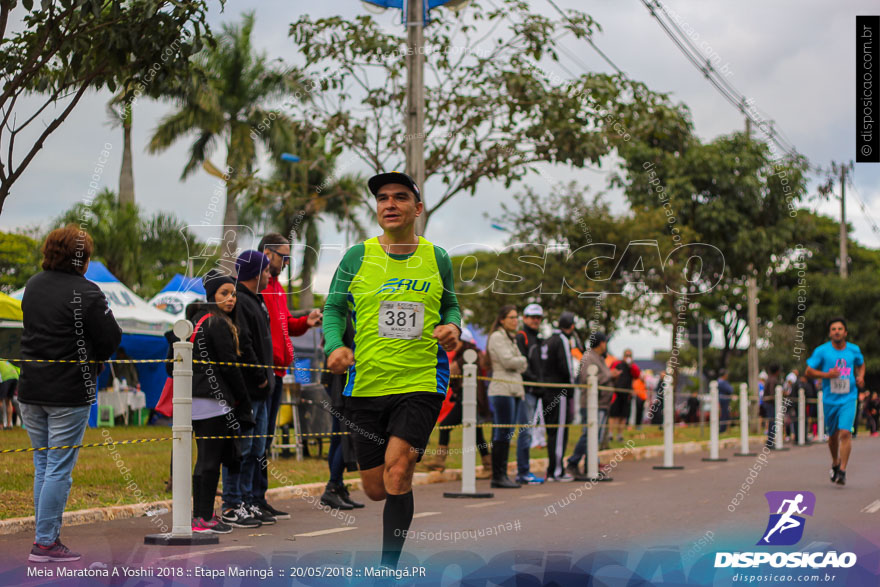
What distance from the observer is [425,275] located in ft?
17.7

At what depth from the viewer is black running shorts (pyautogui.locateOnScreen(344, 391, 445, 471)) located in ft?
17.0

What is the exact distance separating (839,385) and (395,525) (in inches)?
328

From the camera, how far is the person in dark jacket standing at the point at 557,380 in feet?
43.8

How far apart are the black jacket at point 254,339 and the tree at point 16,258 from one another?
36014 mm

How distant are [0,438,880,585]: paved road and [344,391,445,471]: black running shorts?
710 mm

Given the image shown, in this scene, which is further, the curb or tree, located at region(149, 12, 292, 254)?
tree, located at region(149, 12, 292, 254)

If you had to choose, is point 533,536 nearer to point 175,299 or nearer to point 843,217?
point 175,299

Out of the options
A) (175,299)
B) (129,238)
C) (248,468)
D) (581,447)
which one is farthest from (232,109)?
(248,468)

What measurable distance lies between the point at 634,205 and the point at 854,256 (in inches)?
1511

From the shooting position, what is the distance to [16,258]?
139ft

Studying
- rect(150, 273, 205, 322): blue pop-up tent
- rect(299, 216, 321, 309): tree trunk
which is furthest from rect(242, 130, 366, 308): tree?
rect(150, 273, 205, 322): blue pop-up tent

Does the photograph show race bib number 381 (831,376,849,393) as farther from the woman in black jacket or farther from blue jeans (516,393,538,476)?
the woman in black jacket

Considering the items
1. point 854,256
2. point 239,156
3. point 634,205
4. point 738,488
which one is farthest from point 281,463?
point 854,256

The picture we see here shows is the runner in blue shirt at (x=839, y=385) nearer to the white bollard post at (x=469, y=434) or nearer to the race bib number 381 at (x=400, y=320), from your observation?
the white bollard post at (x=469, y=434)
